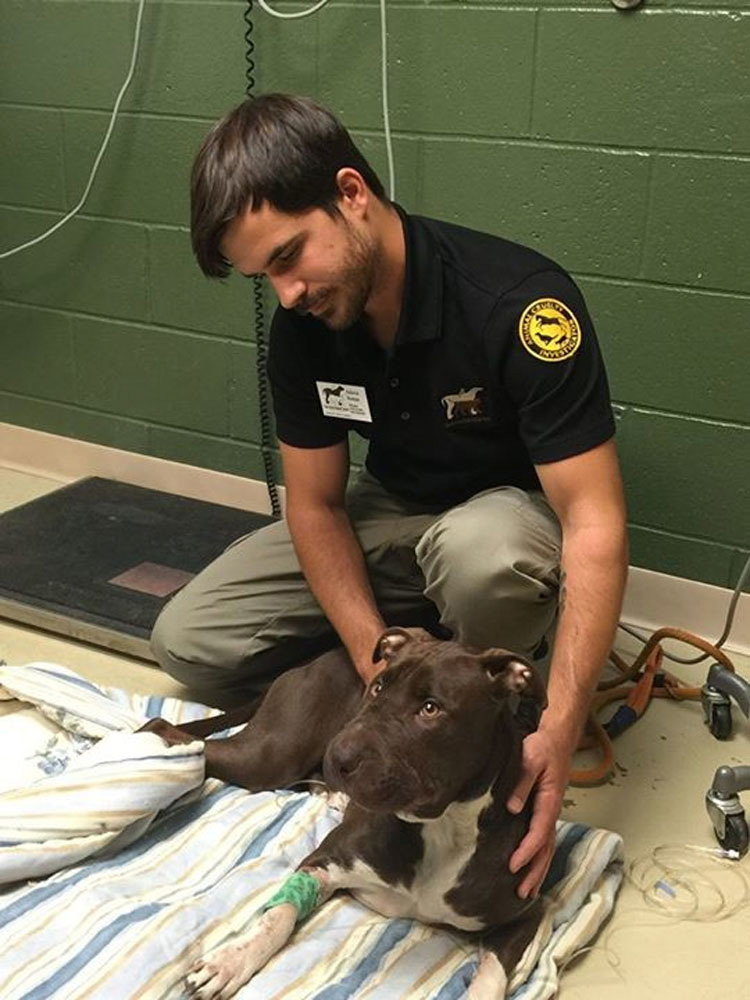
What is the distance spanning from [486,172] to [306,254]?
39.5 inches

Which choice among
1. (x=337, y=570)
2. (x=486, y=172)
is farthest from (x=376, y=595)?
(x=486, y=172)

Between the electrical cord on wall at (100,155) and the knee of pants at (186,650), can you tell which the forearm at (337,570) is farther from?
the electrical cord on wall at (100,155)

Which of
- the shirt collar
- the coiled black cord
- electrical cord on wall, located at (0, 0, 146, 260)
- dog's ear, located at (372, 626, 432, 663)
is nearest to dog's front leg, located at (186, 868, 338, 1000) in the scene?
dog's ear, located at (372, 626, 432, 663)

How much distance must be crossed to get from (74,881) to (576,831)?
813mm

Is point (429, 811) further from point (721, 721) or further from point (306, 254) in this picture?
point (721, 721)

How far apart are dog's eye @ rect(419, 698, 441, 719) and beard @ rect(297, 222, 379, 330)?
0.75 m

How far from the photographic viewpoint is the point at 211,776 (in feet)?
6.61

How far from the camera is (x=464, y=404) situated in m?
2.04

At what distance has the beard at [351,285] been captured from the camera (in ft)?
6.05

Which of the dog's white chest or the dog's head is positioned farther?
the dog's white chest

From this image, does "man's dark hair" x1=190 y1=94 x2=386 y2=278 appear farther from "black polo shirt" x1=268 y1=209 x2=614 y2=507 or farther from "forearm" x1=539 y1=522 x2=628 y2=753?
"forearm" x1=539 y1=522 x2=628 y2=753

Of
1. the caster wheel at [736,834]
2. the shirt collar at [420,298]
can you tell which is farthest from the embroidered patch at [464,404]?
the caster wheel at [736,834]

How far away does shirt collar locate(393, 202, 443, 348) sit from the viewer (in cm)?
198

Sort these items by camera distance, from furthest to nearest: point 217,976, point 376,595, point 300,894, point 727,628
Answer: point 727,628 < point 376,595 < point 300,894 < point 217,976
